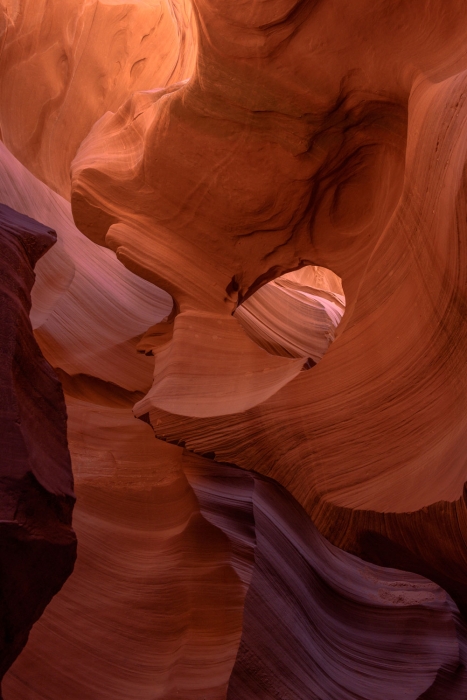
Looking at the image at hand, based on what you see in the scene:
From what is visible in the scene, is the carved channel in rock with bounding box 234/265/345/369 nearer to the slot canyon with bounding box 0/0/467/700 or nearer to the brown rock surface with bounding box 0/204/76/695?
the slot canyon with bounding box 0/0/467/700

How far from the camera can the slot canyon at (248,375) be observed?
2.90 m

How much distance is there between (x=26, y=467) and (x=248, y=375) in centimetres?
234

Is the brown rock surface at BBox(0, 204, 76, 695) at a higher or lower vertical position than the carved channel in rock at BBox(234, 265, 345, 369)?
higher

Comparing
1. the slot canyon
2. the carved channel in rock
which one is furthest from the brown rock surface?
the carved channel in rock

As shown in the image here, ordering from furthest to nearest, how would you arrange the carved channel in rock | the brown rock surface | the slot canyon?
the carved channel in rock < the slot canyon < the brown rock surface

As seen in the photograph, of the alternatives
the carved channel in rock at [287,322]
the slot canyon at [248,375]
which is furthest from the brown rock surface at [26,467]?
the carved channel in rock at [287,322]

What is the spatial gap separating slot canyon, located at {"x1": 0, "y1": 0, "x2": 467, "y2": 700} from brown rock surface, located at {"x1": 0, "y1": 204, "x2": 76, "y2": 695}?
0.04 feet

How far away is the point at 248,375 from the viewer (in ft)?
14.4

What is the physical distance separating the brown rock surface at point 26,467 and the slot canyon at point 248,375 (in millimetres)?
11

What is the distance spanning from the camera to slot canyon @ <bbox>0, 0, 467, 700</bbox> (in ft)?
9.52

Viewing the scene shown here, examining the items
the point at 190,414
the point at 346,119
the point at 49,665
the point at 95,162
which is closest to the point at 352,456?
the point at 190,414

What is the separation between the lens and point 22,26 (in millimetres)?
6238

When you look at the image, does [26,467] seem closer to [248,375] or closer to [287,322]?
[248,375]

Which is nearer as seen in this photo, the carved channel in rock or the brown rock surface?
the brown rock surface
